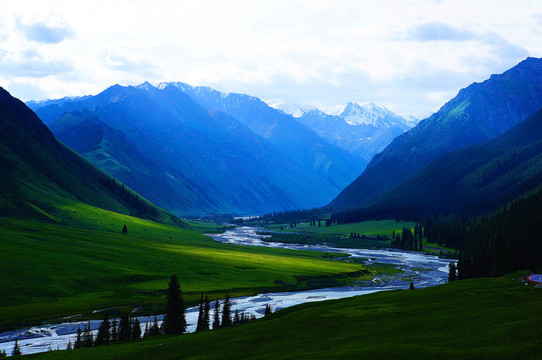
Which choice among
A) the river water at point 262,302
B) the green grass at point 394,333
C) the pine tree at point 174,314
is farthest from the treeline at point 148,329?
the green grass at point 394,333

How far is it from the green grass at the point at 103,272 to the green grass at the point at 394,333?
47368mm

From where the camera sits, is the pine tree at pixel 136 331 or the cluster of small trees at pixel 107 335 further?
the pine tree at pixel 136 331

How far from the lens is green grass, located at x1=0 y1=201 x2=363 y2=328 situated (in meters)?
113

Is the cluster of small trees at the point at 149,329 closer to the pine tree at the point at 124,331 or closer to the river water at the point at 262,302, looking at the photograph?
the pine tree at the point at 124,331

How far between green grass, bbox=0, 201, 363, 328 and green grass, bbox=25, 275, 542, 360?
47368mm

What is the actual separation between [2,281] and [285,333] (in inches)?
3406

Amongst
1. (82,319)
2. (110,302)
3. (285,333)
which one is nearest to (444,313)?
(285,333)

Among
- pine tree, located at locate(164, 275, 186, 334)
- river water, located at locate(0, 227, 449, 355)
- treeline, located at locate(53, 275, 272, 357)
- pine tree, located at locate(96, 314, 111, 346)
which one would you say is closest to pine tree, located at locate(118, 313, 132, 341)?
treeline, located at locate(53, 275, 272, 357)

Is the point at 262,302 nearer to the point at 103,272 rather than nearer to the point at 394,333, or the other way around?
the point at 103,272

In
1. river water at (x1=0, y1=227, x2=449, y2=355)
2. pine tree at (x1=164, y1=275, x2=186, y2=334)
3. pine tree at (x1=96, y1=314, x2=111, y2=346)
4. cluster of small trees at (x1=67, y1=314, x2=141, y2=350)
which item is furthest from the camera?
pine tree at (x1=164, y1=275, x2=186, y2=334)

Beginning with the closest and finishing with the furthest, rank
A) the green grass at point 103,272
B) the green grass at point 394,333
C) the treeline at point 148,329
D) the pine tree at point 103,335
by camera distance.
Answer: the green grass at point 394,333 → the pine tree at point 103,335 → the treeline at point 148,329 → the green grass at point 103,272

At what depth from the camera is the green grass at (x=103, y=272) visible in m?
113

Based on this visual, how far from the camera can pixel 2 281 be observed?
384 ft

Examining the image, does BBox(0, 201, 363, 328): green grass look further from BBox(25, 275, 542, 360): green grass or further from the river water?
BBox(25, 275, 542, 360): green grass
